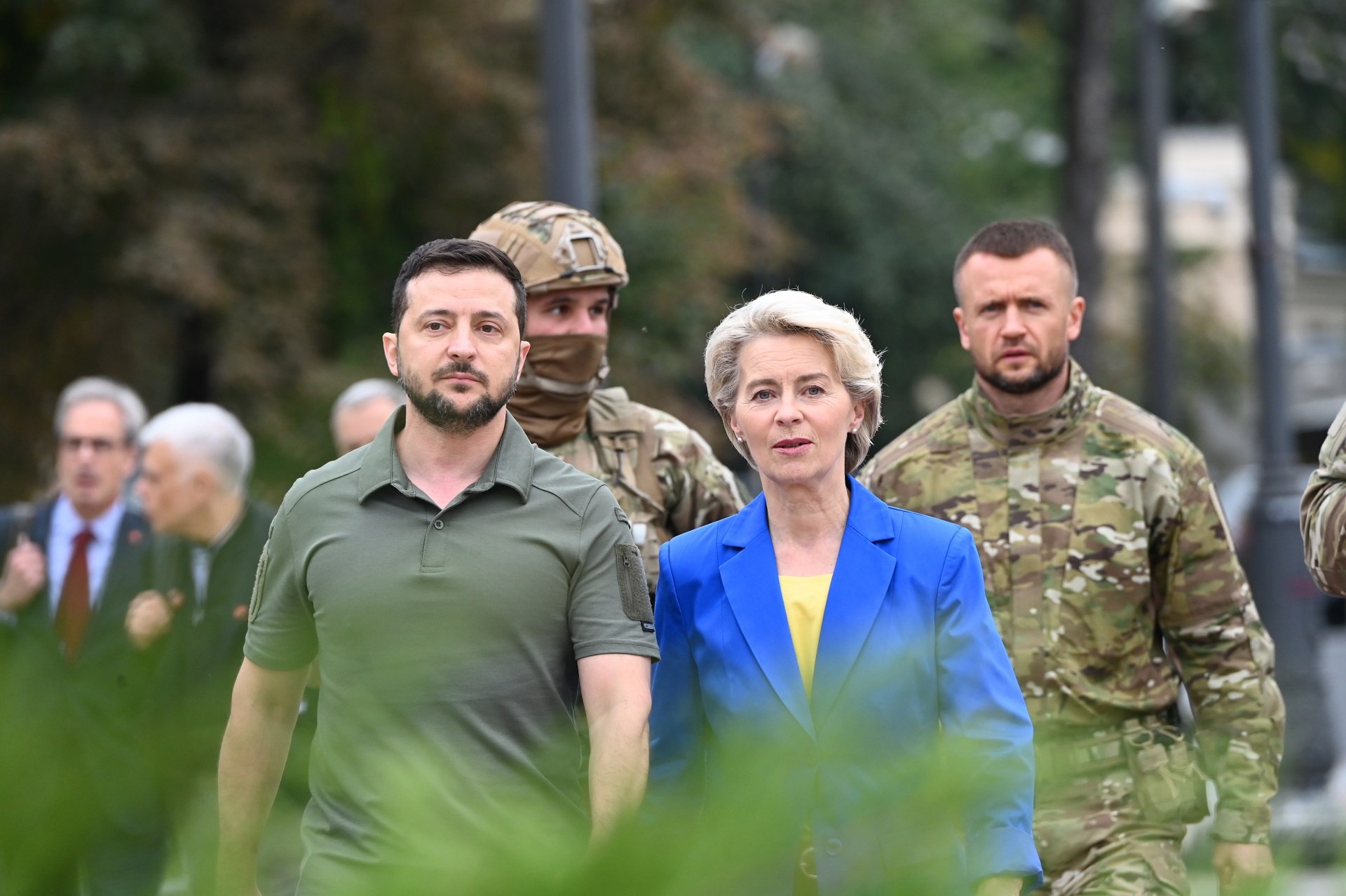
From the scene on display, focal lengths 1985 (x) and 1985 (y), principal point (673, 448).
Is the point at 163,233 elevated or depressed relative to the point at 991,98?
depressed

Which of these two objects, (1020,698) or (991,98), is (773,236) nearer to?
(991,98)

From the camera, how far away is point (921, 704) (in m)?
1.21

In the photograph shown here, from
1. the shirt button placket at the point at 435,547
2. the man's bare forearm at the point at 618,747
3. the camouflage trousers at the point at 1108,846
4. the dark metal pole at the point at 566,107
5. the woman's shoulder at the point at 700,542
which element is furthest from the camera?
the dark metal pole at the point at 566,107

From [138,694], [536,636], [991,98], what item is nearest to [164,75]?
[536,636]

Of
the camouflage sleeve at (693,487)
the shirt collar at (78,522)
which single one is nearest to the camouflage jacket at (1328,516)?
the camouflage sleeve at (693,487)

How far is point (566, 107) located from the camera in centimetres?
789

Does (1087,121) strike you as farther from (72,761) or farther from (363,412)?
(72,761)

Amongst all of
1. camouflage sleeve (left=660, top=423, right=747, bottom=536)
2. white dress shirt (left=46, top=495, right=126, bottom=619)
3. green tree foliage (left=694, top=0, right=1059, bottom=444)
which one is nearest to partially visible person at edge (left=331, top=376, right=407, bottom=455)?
white dress shirt (left=46, top=495, right=126, bottom=619)

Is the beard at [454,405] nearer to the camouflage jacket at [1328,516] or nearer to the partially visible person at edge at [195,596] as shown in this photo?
the partially visible person at edge at [195,596]

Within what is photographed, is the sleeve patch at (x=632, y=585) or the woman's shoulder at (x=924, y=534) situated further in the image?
the woman's shoulder at (x=924, y=534)

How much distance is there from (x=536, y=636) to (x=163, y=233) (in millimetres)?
12200

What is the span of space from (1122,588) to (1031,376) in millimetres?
508

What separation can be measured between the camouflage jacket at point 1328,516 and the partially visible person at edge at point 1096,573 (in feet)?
2.00

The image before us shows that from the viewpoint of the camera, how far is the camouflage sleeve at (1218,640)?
170 inches
